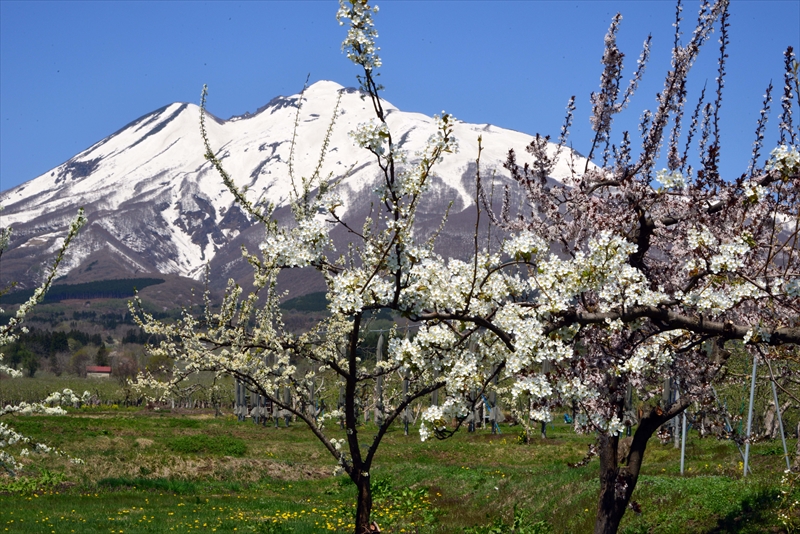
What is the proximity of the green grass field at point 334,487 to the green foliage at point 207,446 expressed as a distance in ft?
0.15

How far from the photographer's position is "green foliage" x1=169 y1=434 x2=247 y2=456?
2892cm

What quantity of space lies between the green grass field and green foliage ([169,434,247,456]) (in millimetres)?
45

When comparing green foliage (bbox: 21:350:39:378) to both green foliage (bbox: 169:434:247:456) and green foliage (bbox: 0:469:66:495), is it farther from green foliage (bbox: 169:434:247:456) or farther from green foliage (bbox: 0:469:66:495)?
green foliage (bbox: 0:469:66:495)

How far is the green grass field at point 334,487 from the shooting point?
14.5 m

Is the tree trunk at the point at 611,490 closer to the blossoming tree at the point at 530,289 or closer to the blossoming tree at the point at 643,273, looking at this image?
the blossoming tree at the point at 643,273

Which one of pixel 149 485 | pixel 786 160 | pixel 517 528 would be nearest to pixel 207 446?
pixel 149 485

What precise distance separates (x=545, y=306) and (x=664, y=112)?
440cm

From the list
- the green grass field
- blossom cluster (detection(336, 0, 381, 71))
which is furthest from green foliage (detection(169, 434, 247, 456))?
blossom cluster (detection(336, 0, 381, 71))

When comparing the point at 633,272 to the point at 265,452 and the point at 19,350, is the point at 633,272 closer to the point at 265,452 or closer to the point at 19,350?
the point at 265,452

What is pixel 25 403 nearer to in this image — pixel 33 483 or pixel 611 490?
pixel 611 490

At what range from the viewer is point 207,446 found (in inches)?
1154

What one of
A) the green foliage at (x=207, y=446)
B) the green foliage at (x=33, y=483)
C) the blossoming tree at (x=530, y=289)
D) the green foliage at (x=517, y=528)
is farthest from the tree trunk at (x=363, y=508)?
the green foliage at (x=207, y=446)

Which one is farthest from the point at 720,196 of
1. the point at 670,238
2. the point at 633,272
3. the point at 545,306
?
the point at 545,306

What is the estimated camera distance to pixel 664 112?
999 cm
